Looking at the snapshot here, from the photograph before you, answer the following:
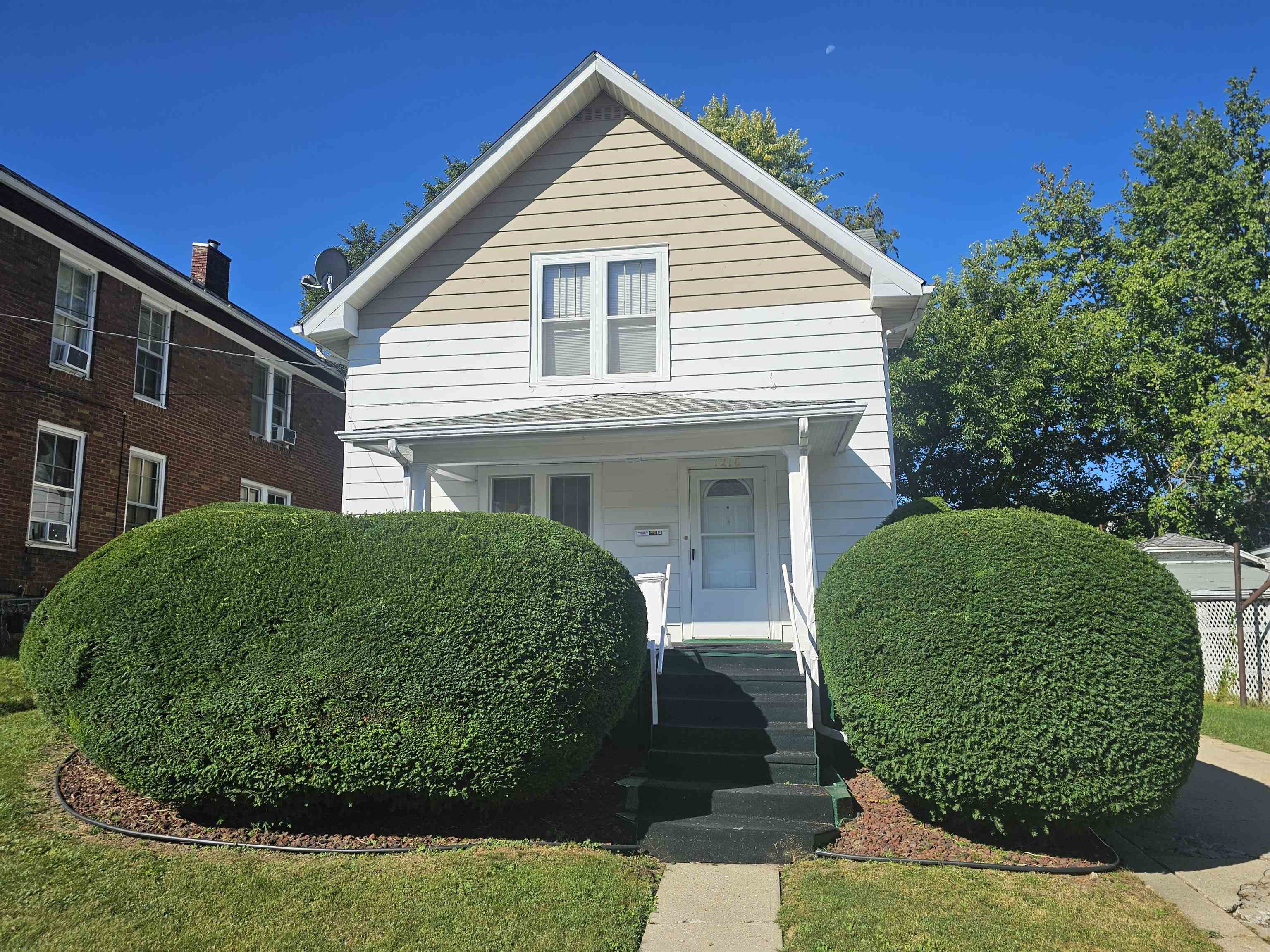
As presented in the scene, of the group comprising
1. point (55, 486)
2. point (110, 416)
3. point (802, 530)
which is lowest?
point (802, 530)

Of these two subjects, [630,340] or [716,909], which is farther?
[630,340]

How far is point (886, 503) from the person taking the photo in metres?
9.30

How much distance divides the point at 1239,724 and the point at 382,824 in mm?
10241

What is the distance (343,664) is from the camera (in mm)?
5363

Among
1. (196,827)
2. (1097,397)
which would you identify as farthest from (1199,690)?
(1097,397)

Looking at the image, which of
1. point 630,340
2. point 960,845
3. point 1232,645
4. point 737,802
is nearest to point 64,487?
point 630,340

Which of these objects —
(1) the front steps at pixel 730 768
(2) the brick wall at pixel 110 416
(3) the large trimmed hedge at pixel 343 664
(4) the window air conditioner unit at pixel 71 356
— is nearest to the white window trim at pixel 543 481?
(1) the front steps at pixel 730 768

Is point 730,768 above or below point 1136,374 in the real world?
below

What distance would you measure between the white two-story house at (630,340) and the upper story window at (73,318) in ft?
17.9

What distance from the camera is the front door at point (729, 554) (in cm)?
920

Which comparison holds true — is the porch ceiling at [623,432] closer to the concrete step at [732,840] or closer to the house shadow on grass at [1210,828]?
the concrete step at [732,840]

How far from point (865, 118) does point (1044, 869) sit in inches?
576

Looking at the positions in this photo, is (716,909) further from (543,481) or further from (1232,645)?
(1232,645)

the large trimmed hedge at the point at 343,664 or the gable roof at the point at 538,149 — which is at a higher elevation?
the gable roof at the point at 538,149
